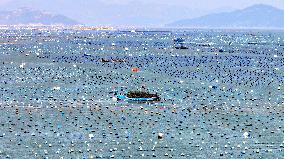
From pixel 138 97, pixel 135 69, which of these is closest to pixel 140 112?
pixel 138 97

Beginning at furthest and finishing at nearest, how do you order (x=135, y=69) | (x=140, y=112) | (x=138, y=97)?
1. (x=135, y=69)
2. (x=138, y=97)
3. (x=140, y=112)

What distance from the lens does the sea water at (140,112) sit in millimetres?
50812

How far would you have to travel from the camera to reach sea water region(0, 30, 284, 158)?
50812mm

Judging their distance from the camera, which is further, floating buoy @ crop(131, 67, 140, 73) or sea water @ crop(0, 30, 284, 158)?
floating buoy @ crop(131, 67, 140, 73)

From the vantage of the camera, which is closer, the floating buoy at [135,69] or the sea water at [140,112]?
the sea water at [140,112]

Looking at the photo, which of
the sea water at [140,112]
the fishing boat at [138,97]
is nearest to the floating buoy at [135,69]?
the sea water at [140,112]

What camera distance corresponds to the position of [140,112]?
67250 mm

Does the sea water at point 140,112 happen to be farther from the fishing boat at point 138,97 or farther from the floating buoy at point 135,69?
the fishing boat at point 138,97

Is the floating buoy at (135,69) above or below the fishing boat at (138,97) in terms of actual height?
below

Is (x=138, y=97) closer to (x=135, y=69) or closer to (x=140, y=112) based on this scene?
(x=140, y=112)

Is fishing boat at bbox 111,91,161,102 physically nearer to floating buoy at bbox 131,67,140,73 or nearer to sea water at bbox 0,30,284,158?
sea water at bbox 0,30,284,158

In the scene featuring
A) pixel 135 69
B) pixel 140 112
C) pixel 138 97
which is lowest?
pixel 135 69

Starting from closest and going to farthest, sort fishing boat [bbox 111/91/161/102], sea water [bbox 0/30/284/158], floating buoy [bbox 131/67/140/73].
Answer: sea water [bbox 0/30/284/158], fishing boat [bbox 111/91/161/102], floating buoy [bbox 131/67/140/73]

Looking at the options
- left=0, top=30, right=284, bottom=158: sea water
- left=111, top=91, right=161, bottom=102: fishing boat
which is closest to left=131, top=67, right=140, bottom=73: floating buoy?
left=0, top=30, right=284, bottom=158: sea water
